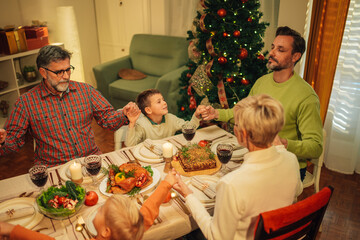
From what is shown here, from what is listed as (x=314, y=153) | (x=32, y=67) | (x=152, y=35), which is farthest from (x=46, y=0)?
(x=314, y=153)

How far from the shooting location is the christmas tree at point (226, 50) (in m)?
3.08

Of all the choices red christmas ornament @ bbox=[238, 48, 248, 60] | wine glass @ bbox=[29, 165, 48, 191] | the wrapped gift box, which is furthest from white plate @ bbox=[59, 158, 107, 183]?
the wrapped gift box

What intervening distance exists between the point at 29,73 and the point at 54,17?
3.57ft

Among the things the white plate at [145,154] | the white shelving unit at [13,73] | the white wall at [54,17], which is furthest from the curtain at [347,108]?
the white wall at [54,17]

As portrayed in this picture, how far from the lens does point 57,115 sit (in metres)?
2.15

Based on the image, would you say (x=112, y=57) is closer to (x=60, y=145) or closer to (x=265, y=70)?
(x=265, y=70)

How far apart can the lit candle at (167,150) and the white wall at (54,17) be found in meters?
3.66

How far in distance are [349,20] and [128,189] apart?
8.71 feet

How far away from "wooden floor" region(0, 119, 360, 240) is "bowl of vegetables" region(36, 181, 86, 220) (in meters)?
1.94

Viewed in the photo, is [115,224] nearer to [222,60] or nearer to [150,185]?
[150,185]

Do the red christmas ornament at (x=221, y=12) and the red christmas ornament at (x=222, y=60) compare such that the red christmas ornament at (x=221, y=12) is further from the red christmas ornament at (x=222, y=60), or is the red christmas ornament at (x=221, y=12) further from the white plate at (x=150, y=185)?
the white plate at (x=150, y=185)

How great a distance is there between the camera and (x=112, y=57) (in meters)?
5.66

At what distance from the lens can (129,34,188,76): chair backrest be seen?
4512 mm

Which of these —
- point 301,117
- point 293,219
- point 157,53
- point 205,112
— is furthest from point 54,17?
point 293,219
